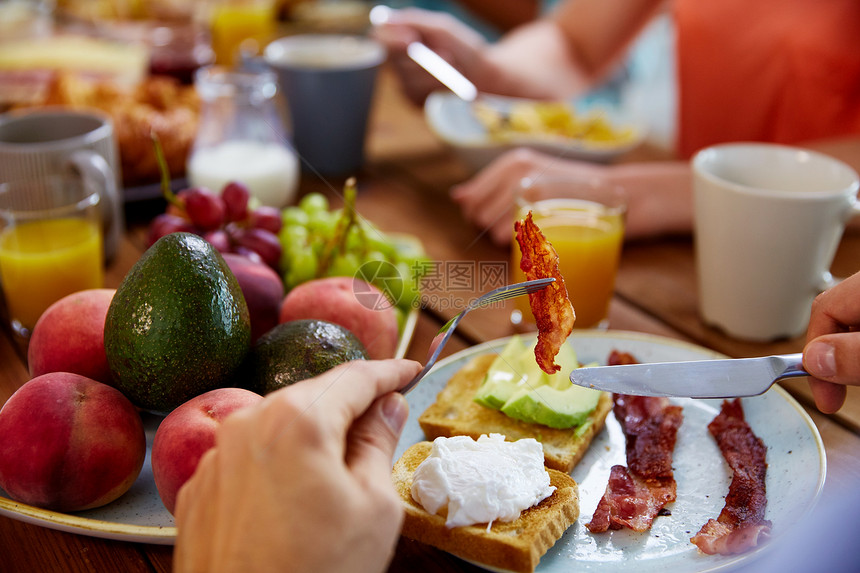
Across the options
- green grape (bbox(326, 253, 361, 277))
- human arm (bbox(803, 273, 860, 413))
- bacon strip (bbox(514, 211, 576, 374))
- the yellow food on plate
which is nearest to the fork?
bacon strip (bbox(514, 211, 576, 374))

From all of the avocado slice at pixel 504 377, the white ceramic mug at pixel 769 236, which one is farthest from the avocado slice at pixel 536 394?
the white ceramic mug at pixel 769 236

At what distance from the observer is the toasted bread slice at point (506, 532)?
1.89ft

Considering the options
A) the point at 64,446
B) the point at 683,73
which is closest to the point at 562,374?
the point at 64,446

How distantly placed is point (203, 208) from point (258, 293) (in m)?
0.24

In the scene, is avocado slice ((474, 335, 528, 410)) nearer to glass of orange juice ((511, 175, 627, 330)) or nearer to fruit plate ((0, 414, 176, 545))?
glass of orange juice ((511, 175, 627, 330))

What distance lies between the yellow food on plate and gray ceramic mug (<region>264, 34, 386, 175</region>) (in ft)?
0.91

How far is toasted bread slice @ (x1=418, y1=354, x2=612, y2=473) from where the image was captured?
29.0 inches

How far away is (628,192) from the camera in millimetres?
1310

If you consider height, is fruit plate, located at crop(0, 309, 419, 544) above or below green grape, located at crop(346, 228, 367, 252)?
below

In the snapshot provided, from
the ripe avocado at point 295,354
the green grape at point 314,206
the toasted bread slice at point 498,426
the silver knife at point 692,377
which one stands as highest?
the silver knife at point 692,377

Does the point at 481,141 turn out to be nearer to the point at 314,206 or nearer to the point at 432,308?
the point at 314,206

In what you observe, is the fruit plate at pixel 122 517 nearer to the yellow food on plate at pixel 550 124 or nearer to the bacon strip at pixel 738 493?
the bacon strip at pixel 738 493

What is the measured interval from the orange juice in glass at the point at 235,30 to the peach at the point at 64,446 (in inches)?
71.5

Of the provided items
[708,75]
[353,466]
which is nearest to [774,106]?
[708,75]
